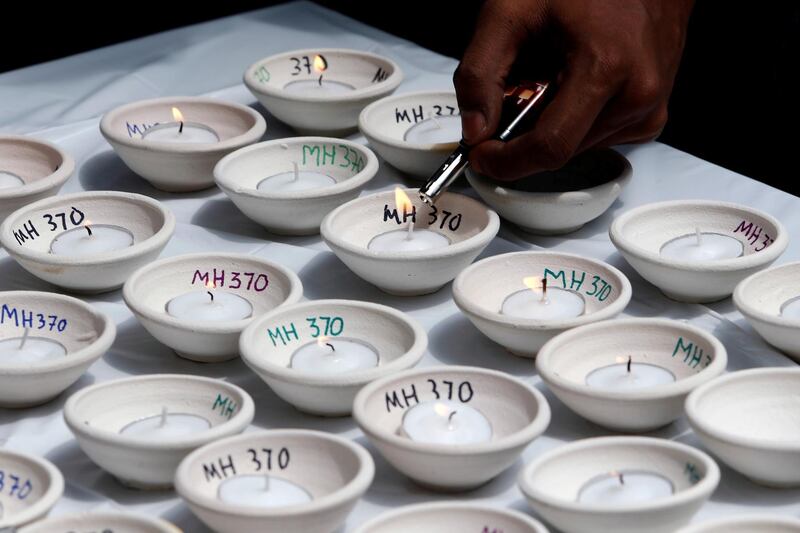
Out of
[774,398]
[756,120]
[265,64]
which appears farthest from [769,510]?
[756,120]

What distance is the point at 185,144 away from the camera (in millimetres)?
1372

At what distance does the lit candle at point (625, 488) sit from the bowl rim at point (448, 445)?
0.17ft

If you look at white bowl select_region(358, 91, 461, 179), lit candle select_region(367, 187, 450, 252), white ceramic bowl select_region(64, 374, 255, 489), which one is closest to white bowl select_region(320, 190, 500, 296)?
lit candle select_region(367, 187, 450, 252)

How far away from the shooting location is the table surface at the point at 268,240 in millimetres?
946

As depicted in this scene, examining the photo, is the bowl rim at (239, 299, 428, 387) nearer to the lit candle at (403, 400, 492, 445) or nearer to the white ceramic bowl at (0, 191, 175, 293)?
the lit candle at (403, 400, 492, 445)

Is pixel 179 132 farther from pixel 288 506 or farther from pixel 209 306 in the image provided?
pixel 288 506

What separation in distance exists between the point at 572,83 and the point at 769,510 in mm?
467

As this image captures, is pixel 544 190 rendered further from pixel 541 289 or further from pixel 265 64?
pixel 265 64

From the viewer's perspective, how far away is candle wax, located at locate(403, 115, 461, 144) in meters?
1.43

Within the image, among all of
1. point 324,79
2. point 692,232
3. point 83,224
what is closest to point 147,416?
point 83,224

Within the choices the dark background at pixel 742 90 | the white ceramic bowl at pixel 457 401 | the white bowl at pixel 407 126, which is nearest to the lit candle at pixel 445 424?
the white ceramic bowl at pixel 457 401

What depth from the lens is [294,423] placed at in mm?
1020

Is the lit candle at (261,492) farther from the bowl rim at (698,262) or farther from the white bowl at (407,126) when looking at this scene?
the white bowl at (407,126)

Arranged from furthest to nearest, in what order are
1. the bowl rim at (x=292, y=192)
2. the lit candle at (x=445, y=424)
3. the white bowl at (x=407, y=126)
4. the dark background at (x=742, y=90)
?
the dark background at (x=742, y=90)
the white bowl at (x=407, y=126)
the bowl rim at (x=292, y=192)
the lit candle at (x=445, y=424)
